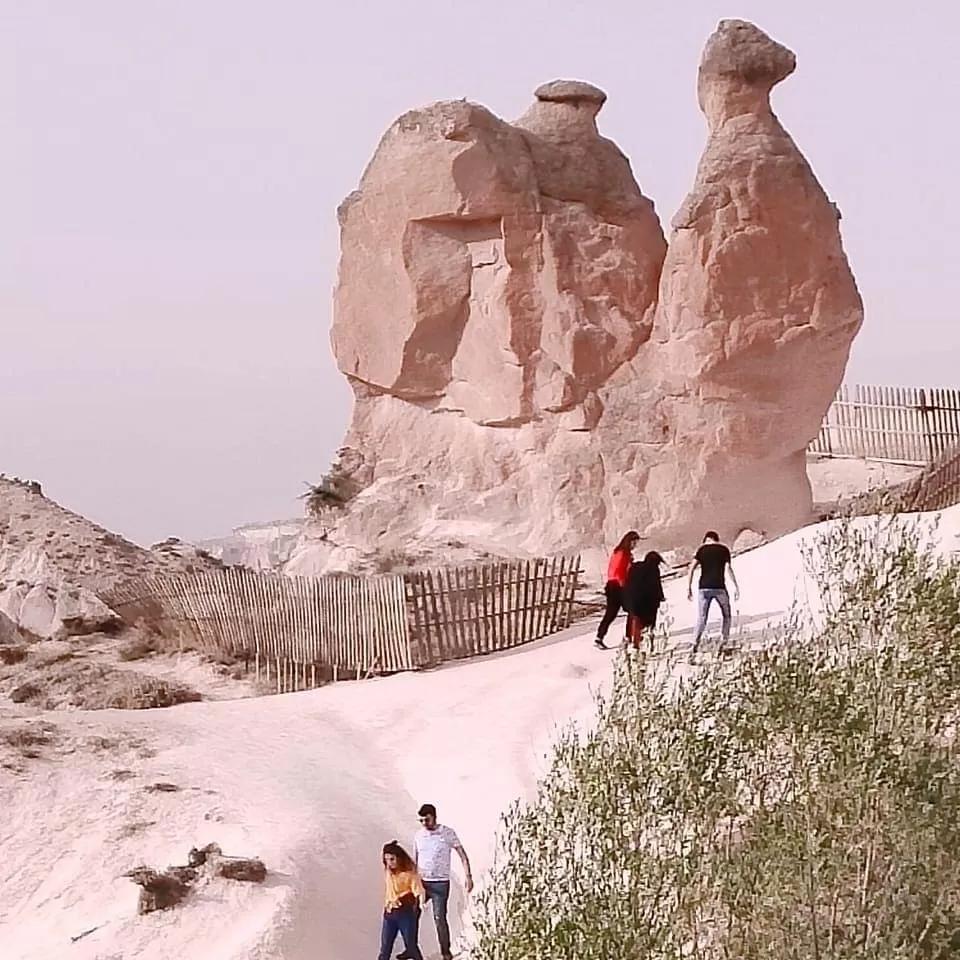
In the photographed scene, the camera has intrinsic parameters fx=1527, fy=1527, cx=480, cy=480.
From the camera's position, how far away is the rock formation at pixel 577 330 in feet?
55.3

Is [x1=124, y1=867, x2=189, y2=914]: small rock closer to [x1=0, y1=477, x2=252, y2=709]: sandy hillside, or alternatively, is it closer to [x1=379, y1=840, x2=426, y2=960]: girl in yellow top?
[x1=379, y1=840, x2=426, y2=960]: girl in yellow top

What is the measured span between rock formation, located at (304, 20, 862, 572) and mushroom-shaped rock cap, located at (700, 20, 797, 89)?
0.10ft

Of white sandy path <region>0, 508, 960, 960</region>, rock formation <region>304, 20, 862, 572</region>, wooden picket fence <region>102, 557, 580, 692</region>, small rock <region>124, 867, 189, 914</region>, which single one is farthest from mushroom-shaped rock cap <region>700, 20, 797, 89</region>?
small rock <region>124, 867, 189, 914</region>

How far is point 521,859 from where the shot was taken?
213 inches

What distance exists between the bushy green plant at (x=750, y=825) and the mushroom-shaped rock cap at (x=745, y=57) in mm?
11439

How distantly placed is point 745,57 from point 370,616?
804cm

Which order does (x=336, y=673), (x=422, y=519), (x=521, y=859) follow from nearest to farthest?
(x=521, y=859)
(x=336, y=673)
(x=422, y=519)

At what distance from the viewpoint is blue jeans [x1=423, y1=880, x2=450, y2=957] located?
25.0ft

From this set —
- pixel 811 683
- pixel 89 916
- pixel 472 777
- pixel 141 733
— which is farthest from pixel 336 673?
pixel 811 683

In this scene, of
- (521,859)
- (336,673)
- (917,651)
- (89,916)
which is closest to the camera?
(521,859)

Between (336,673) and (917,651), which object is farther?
(336,673)

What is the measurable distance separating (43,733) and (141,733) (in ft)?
2.20

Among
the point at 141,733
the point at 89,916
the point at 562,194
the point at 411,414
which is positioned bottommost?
the point at 89,916

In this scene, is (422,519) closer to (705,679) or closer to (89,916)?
(89,916)
